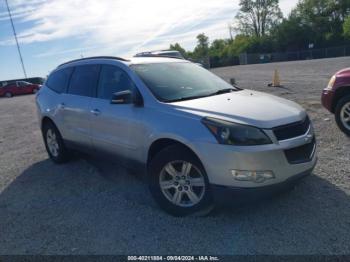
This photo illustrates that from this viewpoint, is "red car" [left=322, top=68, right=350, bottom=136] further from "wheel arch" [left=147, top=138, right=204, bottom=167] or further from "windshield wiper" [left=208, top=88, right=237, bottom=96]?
"wheel arch" [left=147, top=138, right=204, bottom=167]

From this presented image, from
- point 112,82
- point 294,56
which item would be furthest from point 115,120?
point 294,56

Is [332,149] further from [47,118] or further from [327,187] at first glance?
[47,118]

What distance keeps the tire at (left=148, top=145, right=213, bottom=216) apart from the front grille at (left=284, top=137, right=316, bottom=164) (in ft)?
2.87

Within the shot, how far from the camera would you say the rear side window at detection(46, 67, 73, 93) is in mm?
6031

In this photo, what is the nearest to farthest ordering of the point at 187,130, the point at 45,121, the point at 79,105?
the point at 187,130 < the point at 79,105 < the point at 45,121

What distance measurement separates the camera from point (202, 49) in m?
106

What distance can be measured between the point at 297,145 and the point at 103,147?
2.61m

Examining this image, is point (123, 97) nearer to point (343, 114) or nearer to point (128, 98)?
point (128, 98)

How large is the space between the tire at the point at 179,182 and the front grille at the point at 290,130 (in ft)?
2.77

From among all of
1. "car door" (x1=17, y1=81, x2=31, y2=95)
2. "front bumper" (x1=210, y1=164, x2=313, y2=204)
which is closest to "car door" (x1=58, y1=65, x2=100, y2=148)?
"front bumper" (x1=210, y1=164, x2=313, y2=204)

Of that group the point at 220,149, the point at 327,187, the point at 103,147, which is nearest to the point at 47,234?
the point at 103,147

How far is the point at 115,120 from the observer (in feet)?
15.1

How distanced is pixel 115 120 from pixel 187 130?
4.15 ft

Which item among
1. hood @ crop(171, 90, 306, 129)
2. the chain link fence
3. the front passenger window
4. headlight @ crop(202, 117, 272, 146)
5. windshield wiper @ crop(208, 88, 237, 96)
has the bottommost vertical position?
the chain link fence
